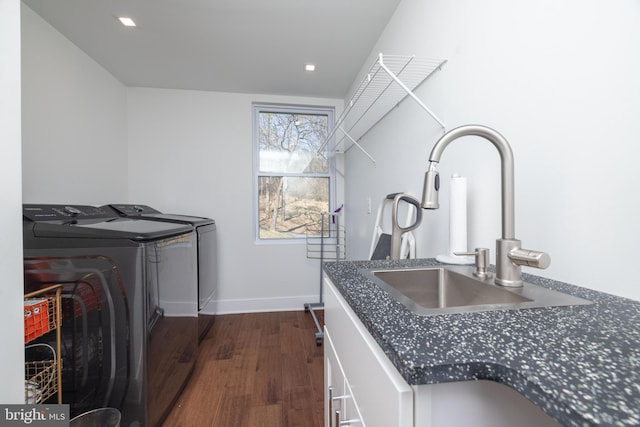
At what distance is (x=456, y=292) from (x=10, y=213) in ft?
4.72

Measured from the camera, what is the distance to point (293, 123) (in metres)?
3.10

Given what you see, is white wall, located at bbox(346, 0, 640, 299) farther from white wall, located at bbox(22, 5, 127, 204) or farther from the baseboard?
white wall, located at bbox(22, 5, 127, 204)

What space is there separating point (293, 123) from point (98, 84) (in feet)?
5.97

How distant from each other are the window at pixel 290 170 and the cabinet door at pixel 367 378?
2282 mm

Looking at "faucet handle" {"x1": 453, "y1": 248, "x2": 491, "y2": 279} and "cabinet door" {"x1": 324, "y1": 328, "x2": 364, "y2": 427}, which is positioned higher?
"faucet handle" {"x1": 453, "y1": 248, "x2": 491, "y2": 279}

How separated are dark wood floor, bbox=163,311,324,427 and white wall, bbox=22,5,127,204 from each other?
1.63 meters

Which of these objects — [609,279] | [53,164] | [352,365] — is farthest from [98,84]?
[609,279]

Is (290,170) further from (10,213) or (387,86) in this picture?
(10,213)

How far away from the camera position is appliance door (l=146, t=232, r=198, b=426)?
4.33 feet

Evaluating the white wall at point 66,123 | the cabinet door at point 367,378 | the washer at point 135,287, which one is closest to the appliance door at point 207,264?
the washer at point 135,287

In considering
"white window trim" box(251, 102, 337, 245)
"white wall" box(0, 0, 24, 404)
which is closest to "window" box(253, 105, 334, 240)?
"white window trim" box(251, 102, 337, 245)

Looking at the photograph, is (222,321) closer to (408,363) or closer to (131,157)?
(131,157)

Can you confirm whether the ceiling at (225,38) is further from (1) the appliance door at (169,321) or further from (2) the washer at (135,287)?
(1) the appliance door at (169,321)

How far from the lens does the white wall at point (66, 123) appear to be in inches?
67.2
